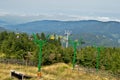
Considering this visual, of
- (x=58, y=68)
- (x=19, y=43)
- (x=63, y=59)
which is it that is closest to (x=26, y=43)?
(x=19, y=43)

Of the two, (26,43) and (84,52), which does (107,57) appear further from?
(26,43)

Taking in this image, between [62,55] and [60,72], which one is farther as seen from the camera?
[62,55]

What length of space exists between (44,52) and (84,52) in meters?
16.2

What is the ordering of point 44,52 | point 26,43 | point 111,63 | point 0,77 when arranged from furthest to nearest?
point 26,43
point 111,63
point 44,52
point 0,77

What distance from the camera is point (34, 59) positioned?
245 feet

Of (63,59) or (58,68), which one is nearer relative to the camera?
(58,68)

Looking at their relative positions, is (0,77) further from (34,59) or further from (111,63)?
(111,63)

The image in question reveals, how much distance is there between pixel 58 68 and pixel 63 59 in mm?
19423

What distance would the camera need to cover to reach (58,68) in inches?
2461

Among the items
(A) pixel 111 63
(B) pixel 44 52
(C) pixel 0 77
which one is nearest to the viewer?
(C) pixel 0 77

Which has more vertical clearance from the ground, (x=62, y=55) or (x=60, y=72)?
(x=62, y=55)

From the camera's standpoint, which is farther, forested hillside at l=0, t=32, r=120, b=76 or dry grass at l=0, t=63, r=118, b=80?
forested hillside at l=0, t=32, r=120, b=76

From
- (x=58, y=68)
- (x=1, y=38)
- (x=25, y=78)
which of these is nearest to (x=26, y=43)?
(x=1, y=38)

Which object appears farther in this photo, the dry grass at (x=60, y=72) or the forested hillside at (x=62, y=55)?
the forested hillside at (x=62, y=55)
